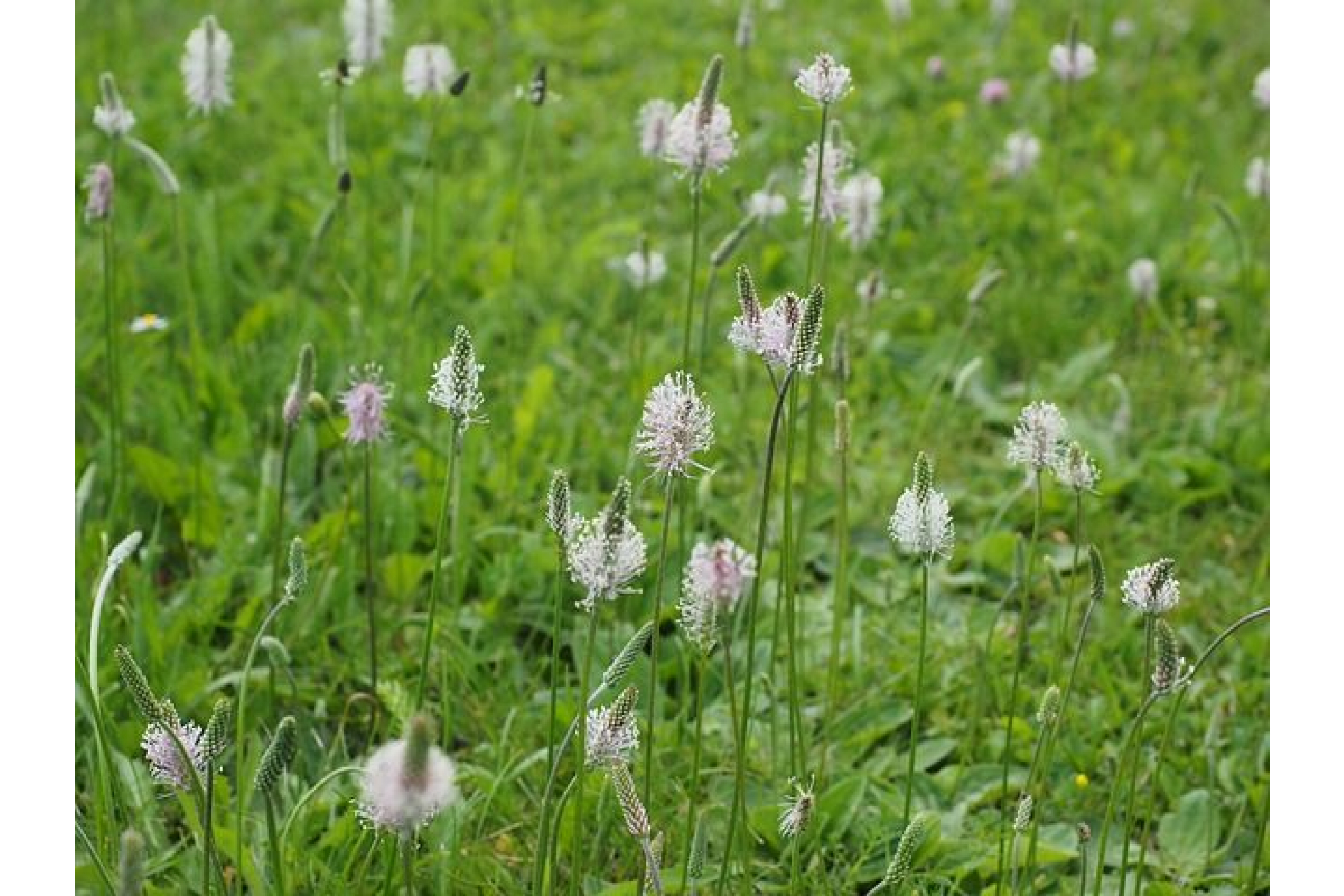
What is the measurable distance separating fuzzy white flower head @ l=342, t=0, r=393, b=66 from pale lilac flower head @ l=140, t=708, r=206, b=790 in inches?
65.1

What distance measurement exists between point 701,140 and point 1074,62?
1497mm

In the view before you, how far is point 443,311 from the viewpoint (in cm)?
330

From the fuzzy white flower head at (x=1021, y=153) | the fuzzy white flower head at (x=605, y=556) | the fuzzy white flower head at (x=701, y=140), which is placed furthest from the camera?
the fuzzy white flower head at (x=1021, y=153)

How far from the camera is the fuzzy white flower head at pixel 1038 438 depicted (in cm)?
182

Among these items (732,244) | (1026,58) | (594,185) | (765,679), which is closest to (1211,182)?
(1026,58)

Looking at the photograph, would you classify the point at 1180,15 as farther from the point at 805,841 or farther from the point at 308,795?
the point at 308,795

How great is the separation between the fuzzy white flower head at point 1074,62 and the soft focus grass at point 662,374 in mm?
148

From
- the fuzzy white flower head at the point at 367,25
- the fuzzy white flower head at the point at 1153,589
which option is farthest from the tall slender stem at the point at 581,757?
the fuzzy white flower head at the point at 367,25

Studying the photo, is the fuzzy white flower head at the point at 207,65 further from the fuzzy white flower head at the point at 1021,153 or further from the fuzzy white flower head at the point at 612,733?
the fuzzy white flower head at the point at 1021,153

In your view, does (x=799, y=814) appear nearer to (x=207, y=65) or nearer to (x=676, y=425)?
(x=676, y=425)

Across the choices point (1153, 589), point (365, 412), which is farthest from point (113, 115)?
point (1153, 589)

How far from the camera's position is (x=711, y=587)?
146 cm

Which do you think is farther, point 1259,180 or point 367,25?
point 1259,180

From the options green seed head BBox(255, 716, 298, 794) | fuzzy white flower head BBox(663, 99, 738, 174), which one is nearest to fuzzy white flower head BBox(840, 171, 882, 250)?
fuzzy white flower head BBox(663, 99, 738, 174)
